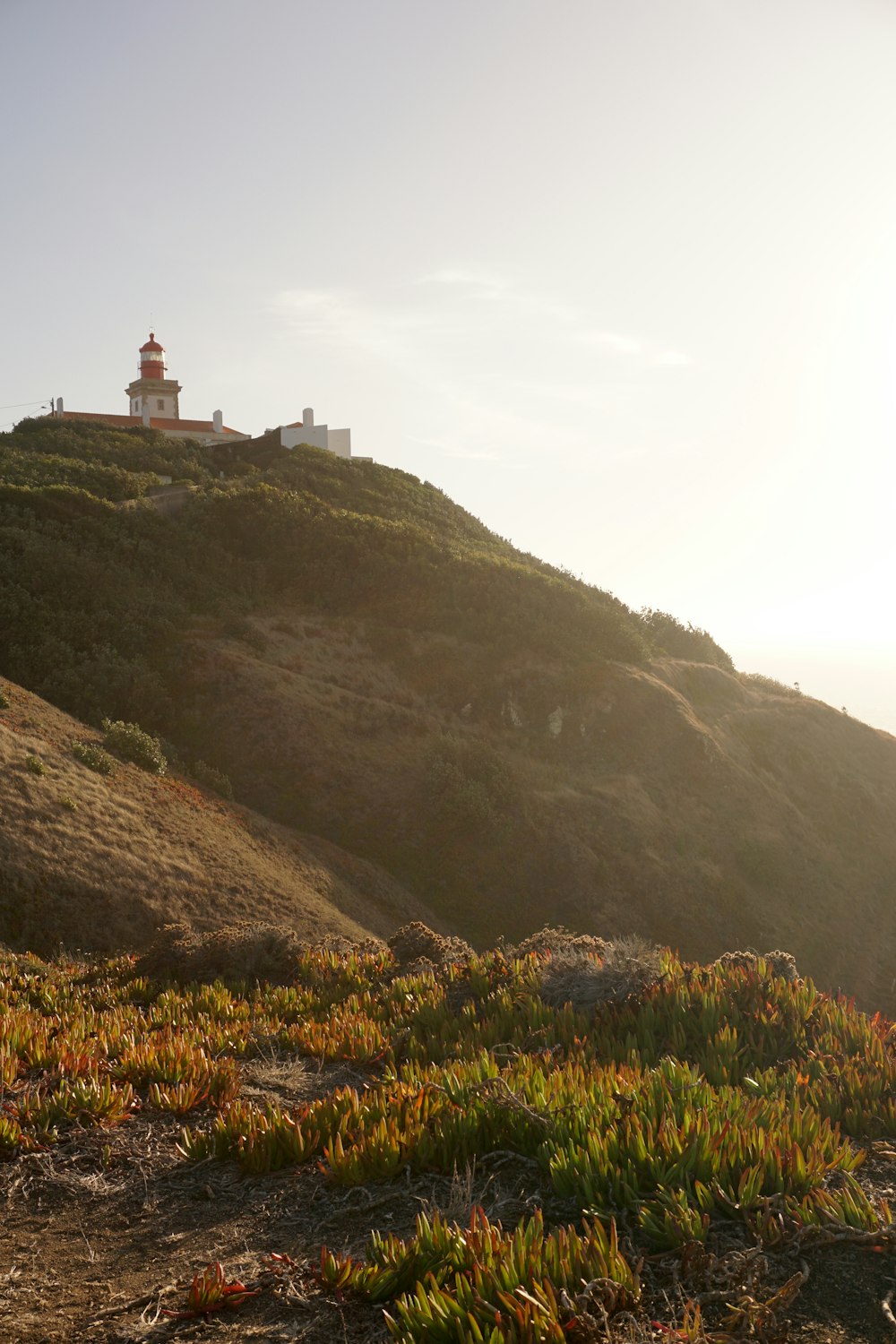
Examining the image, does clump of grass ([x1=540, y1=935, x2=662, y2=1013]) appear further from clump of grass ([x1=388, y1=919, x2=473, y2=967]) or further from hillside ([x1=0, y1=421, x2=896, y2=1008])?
hillside ([x1=0, y1=421, x2=896, y2=1008])

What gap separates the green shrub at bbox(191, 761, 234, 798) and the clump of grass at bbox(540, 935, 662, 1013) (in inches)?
648

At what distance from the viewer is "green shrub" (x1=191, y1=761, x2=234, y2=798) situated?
23553 mm

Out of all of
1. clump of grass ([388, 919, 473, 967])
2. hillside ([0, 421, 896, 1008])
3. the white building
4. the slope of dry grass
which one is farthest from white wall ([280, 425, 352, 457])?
clump of grass ([388, 919, 473, 967])

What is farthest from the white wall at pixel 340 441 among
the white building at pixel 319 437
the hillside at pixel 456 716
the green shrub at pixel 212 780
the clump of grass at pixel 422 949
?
the clump of grass at pixel 422 949

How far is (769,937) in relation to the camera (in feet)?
87.5

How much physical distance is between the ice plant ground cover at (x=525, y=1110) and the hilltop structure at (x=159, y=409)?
188ft

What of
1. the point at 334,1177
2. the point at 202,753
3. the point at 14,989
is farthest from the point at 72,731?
the point at 334,1177

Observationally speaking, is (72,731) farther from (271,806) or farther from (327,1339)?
(327,1339)

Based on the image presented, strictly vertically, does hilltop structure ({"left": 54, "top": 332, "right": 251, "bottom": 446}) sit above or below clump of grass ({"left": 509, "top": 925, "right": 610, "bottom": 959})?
above

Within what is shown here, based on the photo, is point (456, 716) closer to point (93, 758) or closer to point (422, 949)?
point (93, 758)

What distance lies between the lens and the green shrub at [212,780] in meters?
23.6

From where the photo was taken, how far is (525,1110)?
15.1ft

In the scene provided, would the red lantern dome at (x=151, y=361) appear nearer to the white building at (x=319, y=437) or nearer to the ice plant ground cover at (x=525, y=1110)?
the white building at (x=319, y=437)

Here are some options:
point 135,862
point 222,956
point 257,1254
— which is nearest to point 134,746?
point 135,862
